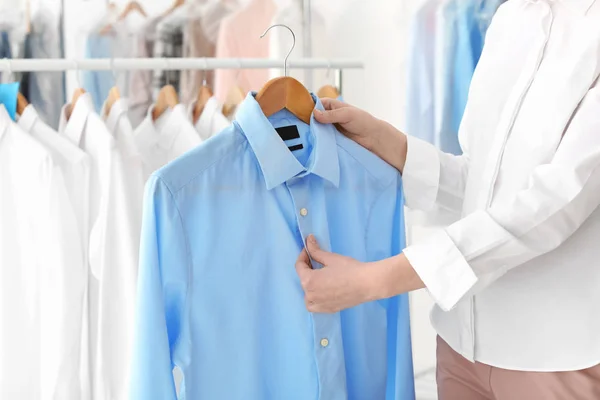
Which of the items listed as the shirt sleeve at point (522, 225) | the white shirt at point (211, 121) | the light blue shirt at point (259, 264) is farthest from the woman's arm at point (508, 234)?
the white shirt at point (211, 121)

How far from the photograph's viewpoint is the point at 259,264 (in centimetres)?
122

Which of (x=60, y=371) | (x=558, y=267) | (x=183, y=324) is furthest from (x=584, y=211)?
(x=60, y=371)

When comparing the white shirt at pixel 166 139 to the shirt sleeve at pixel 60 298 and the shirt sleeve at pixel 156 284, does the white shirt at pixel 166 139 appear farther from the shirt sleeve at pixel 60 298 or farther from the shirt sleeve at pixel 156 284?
the shirt sleeve at pixel 156 284

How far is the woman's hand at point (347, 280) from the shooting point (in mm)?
1138

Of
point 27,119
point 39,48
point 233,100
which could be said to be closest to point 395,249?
point 233,100

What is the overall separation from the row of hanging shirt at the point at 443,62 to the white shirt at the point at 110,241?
83cm

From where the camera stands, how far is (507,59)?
1317mm

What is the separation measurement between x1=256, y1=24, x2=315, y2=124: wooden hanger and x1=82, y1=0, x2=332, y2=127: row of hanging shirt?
0.80m

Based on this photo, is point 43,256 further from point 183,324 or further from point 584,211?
point 584,211

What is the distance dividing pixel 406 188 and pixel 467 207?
12 centimetres

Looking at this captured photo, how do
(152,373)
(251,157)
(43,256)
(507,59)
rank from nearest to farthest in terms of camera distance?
(152,373)
(251,157)
(507,59)
(43,256)

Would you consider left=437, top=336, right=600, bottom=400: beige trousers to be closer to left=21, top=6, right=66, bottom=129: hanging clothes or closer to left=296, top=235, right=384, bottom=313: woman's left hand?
left=296, top=235, right=384, bottom=313: woman's left hand

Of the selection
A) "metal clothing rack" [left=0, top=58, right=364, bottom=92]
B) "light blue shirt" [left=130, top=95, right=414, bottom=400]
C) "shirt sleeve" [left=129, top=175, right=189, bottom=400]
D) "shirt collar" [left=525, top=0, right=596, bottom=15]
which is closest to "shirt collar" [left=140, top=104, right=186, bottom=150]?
"metal clothing rack" [left=0, top=58, right=364, bottom=92]

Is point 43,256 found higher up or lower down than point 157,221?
lower down
